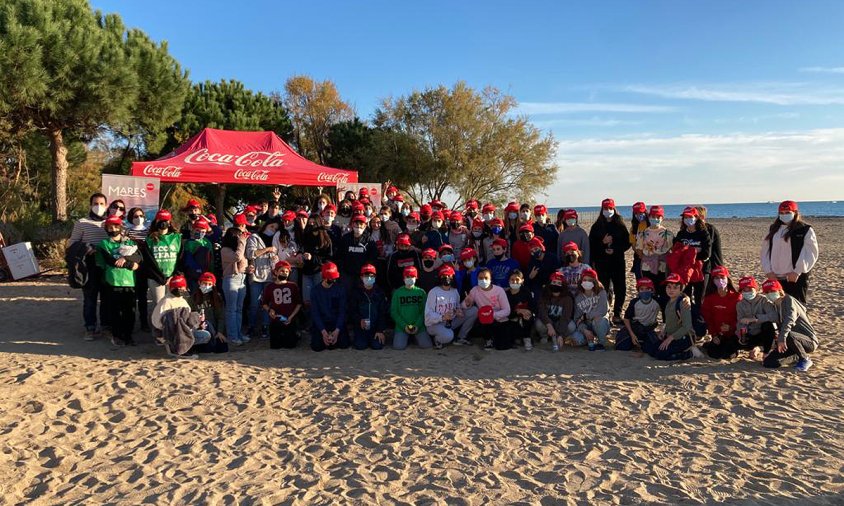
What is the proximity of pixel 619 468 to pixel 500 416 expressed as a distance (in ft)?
4.36

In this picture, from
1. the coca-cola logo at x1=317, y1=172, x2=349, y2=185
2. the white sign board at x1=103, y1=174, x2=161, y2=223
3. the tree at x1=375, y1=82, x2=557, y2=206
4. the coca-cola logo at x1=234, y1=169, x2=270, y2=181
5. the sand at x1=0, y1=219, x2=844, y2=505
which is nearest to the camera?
the sand at x1=0, y1=219, x2=844, y2=505

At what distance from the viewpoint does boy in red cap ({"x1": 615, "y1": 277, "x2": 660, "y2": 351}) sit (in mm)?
→ 7492

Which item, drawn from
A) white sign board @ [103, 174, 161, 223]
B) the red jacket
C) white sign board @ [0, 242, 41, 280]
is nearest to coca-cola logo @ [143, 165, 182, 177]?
white sign board @ [103, 174, 161, 223]

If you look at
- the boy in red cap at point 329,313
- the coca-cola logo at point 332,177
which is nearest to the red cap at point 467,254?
the boy in red cap at point 329,313

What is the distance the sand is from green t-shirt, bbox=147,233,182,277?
47.3 inches

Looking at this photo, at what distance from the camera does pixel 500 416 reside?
212 inches

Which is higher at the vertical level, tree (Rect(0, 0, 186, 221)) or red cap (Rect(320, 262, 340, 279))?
tree (Rect(0, 0, 186, 221))

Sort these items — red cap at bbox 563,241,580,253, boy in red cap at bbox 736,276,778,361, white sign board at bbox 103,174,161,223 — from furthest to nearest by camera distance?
white sign board at bbox 103,174,161,223 → red cap at bbox 563,241,580,253 → boy in red cap at bbox 736,276,778,361

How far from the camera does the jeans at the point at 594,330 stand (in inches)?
302

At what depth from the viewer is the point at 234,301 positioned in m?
7.95

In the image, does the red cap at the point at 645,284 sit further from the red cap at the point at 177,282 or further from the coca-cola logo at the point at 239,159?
the coca-cola logo at the point at 239,159

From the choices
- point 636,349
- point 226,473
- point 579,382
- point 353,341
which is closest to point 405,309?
point 353,341

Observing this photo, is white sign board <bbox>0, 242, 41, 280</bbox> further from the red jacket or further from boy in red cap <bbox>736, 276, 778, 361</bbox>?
boy in red cap <bbox>736, 276, 778, 361</bbox>

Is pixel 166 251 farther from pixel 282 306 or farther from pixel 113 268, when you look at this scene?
pixel 282 306
